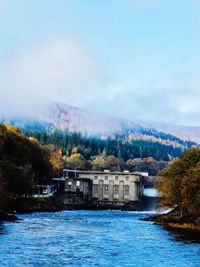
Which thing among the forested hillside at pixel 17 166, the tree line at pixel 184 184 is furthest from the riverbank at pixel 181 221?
the forested hillside at pixel 17 166

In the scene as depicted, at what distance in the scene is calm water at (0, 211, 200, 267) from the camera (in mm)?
54656

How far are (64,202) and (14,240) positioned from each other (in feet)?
424

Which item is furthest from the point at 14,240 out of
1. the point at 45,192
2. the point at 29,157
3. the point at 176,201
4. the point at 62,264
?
the point at 45,192

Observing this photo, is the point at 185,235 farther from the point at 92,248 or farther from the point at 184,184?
the point at 92,248

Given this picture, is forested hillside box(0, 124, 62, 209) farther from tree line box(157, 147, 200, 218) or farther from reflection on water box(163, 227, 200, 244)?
reflection on water box(163, 227, 200, 244)

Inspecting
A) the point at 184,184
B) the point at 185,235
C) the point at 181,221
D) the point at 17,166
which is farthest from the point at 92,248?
the point at 17,166

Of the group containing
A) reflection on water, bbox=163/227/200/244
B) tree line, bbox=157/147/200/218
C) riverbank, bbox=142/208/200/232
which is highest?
tree line, bbox=157/147/200/218

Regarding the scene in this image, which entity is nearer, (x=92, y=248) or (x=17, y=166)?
(x=92, y=248)

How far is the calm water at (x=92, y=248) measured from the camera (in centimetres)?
5466

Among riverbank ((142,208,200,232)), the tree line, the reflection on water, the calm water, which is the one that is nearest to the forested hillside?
riverbank ((142,208,200,232))

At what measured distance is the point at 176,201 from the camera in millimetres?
113312

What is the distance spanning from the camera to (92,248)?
212 feet

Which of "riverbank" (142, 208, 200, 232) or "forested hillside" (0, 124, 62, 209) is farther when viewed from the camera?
"forested hillside" (0, 124, 62, 209)

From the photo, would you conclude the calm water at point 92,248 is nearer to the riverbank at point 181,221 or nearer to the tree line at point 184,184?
the riverbank at point 181,221
